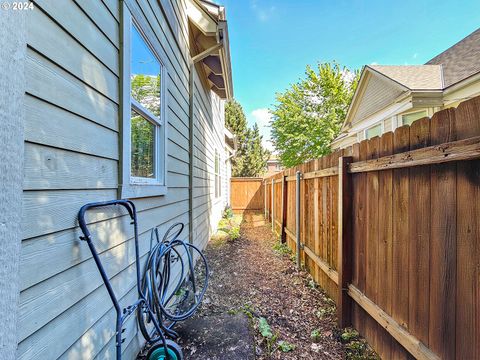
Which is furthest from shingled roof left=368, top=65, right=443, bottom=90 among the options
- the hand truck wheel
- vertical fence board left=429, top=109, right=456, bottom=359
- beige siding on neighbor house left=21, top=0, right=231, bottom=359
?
the hand truck wheel

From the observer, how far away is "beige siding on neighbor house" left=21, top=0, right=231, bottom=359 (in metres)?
1.04

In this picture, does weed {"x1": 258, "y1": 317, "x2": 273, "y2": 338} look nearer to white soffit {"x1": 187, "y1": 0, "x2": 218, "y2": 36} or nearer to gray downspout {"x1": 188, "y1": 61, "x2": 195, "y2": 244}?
gray downspout {"x1": 188, "y1": 61, "x2": 195, "y2": 244}

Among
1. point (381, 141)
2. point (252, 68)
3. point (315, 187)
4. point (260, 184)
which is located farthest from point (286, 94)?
point (381, 141)

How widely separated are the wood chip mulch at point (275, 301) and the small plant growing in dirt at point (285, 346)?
0.02 metres

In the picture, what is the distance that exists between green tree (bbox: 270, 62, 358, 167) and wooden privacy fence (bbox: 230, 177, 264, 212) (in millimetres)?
6320

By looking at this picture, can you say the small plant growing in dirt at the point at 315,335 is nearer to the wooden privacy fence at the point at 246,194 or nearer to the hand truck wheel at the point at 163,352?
the hand truck wheel at the point at 163,352

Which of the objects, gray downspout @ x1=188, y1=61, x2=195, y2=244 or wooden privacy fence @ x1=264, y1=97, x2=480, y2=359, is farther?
gray downspout @ x1=188, y1=61, x2=195, y2=244

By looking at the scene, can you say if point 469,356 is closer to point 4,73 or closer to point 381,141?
point 381,141

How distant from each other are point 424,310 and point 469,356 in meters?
0.32

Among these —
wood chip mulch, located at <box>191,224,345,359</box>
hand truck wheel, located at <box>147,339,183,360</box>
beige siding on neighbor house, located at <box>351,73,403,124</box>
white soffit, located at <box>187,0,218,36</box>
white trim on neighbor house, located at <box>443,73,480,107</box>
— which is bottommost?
wood chip mulch, located at <box>191,224,345,359</box>

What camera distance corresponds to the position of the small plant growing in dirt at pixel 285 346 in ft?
7.42

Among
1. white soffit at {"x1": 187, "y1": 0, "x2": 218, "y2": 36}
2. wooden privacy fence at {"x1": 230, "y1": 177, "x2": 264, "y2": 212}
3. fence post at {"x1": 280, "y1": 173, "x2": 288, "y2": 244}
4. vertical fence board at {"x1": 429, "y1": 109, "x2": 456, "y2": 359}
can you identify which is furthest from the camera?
wooden privacy fence at {"x1": 230, "y1": 177, "x2": 264, "y2": 212}

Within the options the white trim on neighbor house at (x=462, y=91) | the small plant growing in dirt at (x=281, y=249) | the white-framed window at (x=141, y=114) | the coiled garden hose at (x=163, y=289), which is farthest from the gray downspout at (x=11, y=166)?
the white trim on neighbor house at (x=462, y=91)

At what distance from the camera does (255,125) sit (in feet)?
96.1
